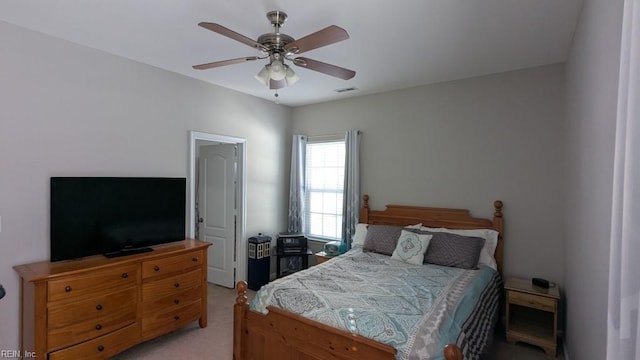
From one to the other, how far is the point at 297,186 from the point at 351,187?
932 millimetres

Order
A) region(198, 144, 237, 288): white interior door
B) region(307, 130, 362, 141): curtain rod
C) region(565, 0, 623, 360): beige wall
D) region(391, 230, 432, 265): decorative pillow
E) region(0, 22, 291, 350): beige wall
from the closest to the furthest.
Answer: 1. region(565, 0, 623, 360): beige wall
2. region(0, 22, 291, 350): beige wall
3. region(391, 230, 432, 265): decorative pillow
4. region(198, 144, 237, 288): white interior door
5. region(307, 130, 362, 141): curtain rod

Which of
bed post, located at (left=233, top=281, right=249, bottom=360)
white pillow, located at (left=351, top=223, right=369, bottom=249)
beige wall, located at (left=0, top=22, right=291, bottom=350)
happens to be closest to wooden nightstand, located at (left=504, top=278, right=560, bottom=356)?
white pillow, located at (left=351, top=223, right=369, bottom=249)

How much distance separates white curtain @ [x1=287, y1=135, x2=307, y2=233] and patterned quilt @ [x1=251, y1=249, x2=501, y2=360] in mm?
1750

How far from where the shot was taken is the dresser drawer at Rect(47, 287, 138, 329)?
7.38ft

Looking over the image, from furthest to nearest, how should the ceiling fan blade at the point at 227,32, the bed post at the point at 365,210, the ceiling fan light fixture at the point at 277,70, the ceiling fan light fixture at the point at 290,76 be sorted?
the bed post at the point at 365,210 → the ceiling fan light fixture at the point at 290,76 → the ceiling fan light fixture at the point at 277,70 → the ceiling fan blade at the point at 227,32

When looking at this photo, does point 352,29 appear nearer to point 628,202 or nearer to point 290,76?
point 290,76

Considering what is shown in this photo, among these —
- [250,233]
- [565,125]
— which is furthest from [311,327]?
[565,125]

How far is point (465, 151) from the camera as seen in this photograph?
3578 millimetres

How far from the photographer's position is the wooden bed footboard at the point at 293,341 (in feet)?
5.89

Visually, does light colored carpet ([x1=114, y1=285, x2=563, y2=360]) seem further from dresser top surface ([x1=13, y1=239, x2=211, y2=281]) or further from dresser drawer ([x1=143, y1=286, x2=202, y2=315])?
dresser top surface ([x1=13, y1=239, x2=211, y2=281])

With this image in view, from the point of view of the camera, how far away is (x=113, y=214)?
282 centimetres

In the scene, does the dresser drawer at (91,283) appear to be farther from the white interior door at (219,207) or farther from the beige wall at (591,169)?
the beige wall at (591,169)

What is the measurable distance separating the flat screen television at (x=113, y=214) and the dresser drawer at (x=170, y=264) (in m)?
0.20

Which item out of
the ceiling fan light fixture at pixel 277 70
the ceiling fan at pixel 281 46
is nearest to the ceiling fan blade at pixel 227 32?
the ceiling fan at pixel 281 46
